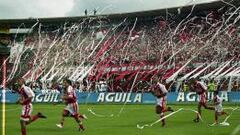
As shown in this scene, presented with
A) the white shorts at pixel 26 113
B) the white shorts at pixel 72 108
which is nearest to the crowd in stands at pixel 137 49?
the white shorts at pixel 72 108

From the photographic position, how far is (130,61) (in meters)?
62.1

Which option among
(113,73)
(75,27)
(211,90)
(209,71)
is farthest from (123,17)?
(211,90)

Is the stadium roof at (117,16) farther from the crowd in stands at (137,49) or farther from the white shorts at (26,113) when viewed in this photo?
the white shorts at (26,113)

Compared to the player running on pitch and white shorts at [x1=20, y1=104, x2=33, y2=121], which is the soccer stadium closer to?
the player running on pitch

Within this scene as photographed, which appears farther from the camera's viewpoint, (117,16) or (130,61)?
(117,16)

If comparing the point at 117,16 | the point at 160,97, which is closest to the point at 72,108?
the point at 160,97

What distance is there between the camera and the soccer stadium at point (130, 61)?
41909 millimetres

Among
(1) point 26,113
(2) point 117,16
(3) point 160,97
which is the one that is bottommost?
(1) point 26,113

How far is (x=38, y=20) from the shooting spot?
3280 inches

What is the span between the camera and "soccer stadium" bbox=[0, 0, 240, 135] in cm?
4191

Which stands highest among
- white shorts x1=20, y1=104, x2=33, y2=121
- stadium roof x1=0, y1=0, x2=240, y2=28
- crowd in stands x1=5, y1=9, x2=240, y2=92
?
stadium roof x1=0, y1=0, x2=240, y2=28

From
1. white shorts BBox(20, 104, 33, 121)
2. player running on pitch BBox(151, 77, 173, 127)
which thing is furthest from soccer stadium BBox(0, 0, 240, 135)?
white shorts BBox(20, 104, 33, 121)

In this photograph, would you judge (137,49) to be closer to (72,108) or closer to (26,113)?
(72,108)

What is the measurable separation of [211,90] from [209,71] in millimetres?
9206
